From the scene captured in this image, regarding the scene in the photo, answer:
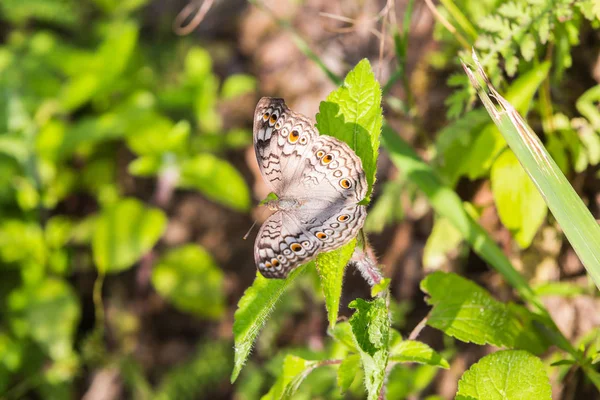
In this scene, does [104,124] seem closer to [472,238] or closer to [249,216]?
[249,216]

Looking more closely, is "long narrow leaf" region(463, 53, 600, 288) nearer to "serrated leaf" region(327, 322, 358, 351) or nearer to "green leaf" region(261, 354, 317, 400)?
"serrated leaf" region(327, 322, 358, 351)

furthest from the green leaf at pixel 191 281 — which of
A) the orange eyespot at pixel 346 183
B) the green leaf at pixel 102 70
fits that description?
the orange eyespot at pixel 346 183

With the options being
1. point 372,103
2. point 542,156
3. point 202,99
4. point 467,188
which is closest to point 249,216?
point 202,99

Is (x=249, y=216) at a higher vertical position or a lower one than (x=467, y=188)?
lower

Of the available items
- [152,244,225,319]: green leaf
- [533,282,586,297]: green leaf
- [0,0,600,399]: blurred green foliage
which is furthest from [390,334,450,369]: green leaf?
[152,244,225,319]: green leaf

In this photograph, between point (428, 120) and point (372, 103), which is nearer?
point (372, 103)

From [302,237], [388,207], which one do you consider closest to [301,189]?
[302,237]

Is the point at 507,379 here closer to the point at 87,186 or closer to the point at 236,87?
the point at 236,87
